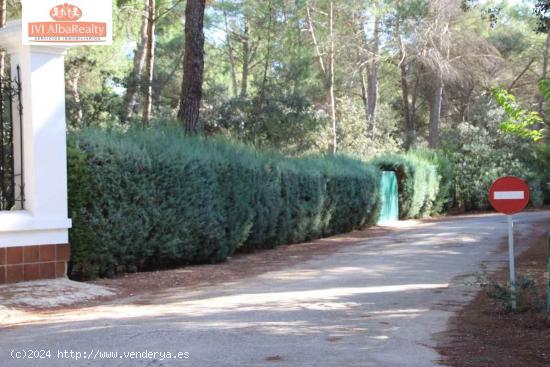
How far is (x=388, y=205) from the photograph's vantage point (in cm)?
3047

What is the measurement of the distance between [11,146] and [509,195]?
7612 mm

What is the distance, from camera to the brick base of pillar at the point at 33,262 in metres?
10.8

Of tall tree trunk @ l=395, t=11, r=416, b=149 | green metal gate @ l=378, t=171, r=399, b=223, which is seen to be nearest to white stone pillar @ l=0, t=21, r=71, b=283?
green metal gate @ l=378, t=171, r=399, b=223

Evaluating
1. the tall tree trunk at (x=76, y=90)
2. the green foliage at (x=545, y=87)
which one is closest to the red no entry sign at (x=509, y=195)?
the green foliage at (x=545, y=87)

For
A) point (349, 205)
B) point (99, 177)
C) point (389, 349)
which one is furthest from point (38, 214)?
point (349, 205)

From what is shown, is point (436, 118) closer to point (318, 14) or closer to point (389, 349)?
point (318, 14)

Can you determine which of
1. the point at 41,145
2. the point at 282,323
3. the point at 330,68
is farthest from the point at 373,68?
the point at 282,323

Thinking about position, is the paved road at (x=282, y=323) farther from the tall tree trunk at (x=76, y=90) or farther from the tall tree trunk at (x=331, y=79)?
the tall tree trunk at (x=331, y=79)

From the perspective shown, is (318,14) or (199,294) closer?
(199,294)

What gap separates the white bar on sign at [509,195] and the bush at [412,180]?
22101 millimetres

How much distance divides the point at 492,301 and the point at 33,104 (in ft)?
24.7

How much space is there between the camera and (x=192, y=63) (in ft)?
57.4
